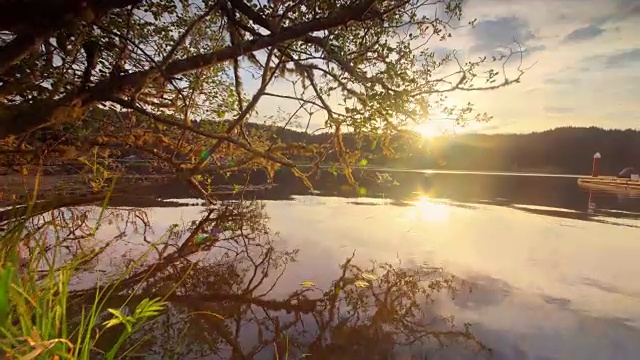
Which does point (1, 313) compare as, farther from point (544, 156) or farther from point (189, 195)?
point (544, 156)

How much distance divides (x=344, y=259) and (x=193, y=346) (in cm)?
314

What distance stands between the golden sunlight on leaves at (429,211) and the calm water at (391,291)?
5.59 ft

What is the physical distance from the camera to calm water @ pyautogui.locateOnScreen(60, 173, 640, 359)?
3262 millimetres

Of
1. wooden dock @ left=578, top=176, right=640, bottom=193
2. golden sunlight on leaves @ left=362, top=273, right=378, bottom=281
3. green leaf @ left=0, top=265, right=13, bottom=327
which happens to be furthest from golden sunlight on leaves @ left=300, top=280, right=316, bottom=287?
wooden dock @ left=578, top=176, right=640, bottom=193

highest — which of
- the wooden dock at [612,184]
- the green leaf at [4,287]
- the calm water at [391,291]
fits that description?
the green leaf at [4,287]

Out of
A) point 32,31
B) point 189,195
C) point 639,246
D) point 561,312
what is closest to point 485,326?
point 561,312

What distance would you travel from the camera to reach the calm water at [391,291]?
128 inches

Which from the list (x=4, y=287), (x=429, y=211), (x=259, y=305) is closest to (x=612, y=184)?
(x=429, y=211)

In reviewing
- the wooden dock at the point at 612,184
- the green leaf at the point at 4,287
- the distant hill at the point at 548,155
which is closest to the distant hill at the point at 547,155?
the distant hill at the point at 548,155

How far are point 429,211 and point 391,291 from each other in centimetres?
769

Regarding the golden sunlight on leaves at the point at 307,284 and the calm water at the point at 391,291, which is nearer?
the calm water at the point at 391,291

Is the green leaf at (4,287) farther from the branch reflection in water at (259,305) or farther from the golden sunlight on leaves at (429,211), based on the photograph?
the golden sunlight on leaves at (429,211)

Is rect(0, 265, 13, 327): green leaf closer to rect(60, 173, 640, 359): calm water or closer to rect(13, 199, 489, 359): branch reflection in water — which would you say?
rect(13, 199, 489, 359): branch reflection in water

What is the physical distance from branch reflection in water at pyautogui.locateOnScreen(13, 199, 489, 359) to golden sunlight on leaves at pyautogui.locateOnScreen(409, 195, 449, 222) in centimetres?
520
